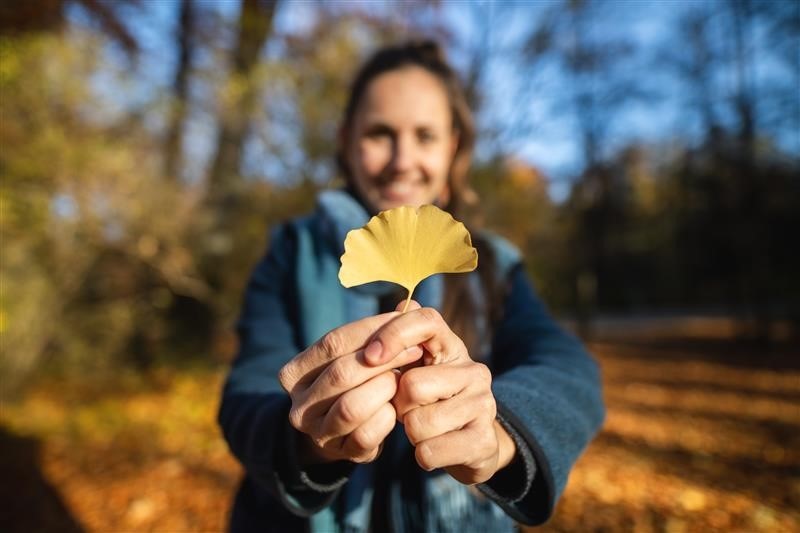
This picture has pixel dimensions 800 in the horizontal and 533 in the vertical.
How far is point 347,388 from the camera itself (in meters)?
0.70

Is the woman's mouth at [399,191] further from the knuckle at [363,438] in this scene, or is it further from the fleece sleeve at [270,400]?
the knuckle at [363,438]

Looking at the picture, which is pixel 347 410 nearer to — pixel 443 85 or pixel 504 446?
pixel 504 446

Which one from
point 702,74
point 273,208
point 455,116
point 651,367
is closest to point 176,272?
point 273,208

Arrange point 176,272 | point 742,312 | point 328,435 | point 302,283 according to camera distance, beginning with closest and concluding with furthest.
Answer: point 328,435
point 302,283
point 176,272
point 742,312

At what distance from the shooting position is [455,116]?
5.56 feet

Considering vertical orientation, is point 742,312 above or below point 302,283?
below

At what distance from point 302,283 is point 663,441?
4.96 m

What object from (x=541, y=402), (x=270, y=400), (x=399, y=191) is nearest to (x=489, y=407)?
(x=541, y=402)

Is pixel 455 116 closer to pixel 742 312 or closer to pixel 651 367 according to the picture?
pixel 651 367

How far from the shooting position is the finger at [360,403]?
0.69 m

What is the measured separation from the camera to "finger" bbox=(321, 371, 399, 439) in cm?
69

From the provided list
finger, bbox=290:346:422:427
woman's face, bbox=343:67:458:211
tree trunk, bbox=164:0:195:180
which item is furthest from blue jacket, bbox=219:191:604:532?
tree trunk, bbox=164:0:195:180

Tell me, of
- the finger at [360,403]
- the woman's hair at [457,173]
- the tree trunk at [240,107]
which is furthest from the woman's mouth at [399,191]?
the tree trunk at [240,107]

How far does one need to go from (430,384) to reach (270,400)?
0.50 metres
